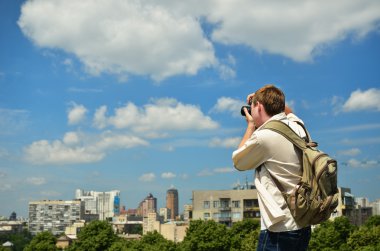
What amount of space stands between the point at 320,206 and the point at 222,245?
5762cm

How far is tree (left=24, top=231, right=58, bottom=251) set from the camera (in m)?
70.6

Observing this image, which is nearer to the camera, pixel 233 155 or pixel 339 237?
pixel 233 155

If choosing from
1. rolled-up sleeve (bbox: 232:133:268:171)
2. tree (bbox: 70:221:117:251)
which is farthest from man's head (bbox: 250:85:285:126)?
tree (bbox: 70:221:117:251)

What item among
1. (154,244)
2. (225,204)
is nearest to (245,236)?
(154,244)

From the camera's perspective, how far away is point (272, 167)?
4.81 m

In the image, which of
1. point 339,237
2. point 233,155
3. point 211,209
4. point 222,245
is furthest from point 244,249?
point 233,155

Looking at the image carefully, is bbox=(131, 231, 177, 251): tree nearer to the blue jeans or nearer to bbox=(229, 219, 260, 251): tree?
bbox=(229, 219, 260, 251): tree

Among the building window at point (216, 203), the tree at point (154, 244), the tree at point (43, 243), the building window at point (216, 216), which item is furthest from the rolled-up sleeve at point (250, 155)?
the building window at point (216, 203)

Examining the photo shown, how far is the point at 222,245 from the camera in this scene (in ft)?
200

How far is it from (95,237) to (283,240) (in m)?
63.5

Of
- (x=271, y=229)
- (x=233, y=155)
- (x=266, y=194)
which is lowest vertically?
(x=271, y=229)

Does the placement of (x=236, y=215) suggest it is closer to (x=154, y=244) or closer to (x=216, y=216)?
(x=216, y=216)

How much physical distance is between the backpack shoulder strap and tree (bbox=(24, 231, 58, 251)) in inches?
2753

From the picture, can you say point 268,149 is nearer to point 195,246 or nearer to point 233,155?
point 233,155
